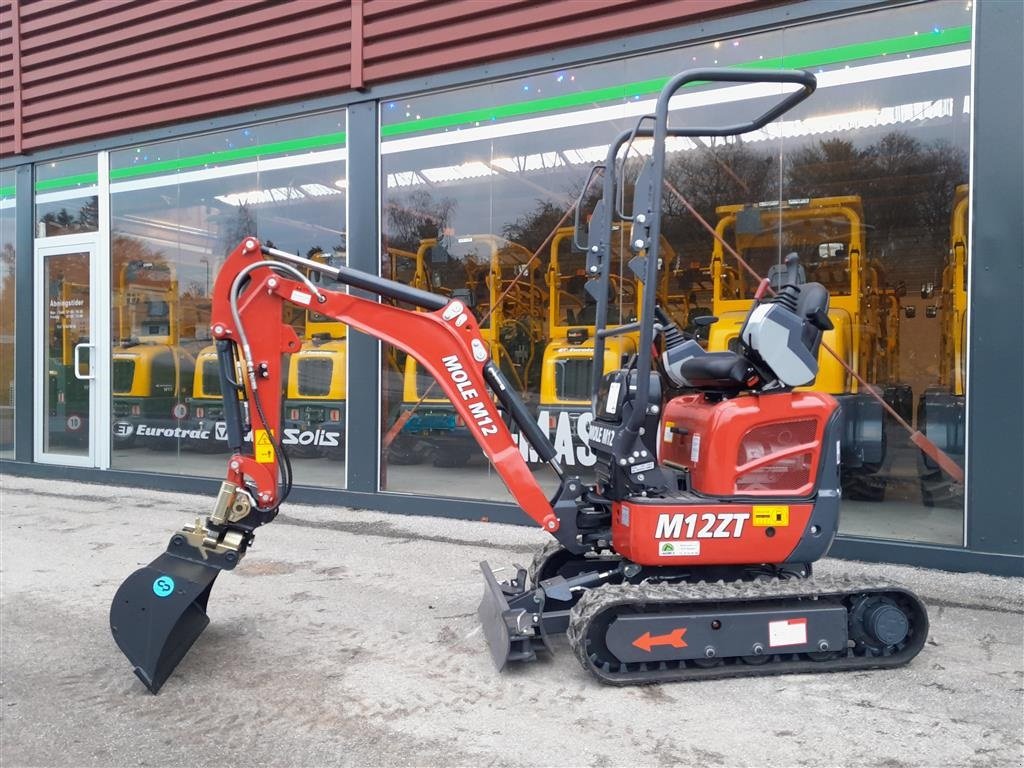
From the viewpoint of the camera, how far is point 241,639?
405cm

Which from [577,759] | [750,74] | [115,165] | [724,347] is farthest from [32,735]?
[115,165]

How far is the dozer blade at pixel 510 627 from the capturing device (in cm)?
352

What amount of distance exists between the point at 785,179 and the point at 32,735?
6.10 metres

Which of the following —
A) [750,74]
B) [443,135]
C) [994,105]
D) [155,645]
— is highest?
[443,135]

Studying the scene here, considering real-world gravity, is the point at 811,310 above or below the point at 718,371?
above

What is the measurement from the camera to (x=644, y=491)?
3.68m

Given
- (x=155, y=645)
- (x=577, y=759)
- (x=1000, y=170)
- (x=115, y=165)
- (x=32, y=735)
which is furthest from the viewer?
(x=115, y=165)

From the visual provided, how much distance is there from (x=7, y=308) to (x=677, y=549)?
9.80 metres

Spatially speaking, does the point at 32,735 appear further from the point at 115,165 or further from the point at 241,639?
the point at 115,165

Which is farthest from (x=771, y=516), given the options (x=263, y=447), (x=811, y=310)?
(x=263, y=447)

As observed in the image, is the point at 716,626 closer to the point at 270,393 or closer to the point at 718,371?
the point at 718,371

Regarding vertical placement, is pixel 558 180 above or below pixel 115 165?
below

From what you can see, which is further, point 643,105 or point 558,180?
point 558,180

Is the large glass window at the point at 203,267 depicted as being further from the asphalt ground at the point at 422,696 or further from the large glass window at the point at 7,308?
the asphalt ground at the point at 422,696
